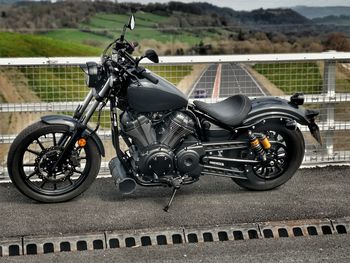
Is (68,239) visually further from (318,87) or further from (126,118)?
(318,87)

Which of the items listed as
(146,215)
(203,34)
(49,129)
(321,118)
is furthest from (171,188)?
(203,34)

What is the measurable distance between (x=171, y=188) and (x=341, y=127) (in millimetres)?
1959

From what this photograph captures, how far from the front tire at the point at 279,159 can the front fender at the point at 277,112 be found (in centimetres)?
11

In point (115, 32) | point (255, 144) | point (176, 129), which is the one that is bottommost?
point (255, 144)

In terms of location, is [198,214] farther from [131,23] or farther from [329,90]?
[329,90]

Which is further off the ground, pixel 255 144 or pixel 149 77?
pixel 149 77

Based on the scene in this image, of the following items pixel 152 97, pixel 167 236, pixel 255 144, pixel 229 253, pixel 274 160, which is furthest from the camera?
pixel 274 160

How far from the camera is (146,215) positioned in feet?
21.7

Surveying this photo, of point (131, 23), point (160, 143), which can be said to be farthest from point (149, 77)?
point (160, 143)

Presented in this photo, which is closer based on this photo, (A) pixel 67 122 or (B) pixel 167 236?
(B) pixel 167 236

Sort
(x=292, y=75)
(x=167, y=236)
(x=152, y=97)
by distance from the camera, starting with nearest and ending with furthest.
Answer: (x=167, y=236)
(x=152, y=97)
(x=292, y=75)

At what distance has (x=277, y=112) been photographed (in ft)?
23.0

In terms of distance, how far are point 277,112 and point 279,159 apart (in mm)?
440

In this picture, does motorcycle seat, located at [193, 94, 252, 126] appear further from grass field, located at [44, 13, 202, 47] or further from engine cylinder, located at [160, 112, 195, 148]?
grass field, located at [44, 13, 202, 47]
